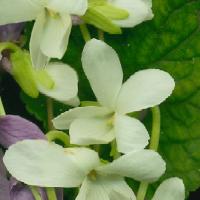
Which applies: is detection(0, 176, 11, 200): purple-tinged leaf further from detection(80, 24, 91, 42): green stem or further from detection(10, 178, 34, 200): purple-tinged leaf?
detection(80, 24, 91, 42): green stem

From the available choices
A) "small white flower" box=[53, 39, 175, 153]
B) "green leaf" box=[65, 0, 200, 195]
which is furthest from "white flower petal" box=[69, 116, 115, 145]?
"green leaf" box=[65, 0, 200, 195]

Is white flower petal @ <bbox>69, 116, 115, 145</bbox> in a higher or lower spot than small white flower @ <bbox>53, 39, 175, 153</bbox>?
lower

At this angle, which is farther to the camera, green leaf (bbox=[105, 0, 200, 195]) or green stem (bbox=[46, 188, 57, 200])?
green leaf (bbox=[105, 0, 200, 195])

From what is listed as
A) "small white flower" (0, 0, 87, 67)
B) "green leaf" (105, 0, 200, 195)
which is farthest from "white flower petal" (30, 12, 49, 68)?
"green leaf" (105, 0, 200, 195)

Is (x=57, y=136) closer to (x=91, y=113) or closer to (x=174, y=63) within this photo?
(x=91, y=113)

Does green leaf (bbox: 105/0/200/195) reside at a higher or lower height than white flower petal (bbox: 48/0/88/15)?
lower

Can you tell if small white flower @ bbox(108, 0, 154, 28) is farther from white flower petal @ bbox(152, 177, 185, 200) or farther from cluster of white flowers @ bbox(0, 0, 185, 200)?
white flower petal @ bbox(152, 177, 185, 200)

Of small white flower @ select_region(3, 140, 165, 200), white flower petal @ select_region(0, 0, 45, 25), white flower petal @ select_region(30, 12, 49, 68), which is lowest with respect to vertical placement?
small white flower @ select_region(3, 140, 165, 200)
